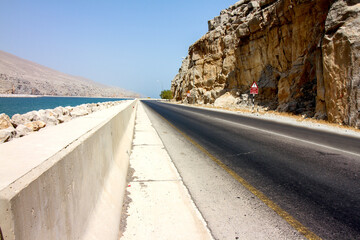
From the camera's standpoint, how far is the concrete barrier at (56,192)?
1.21m

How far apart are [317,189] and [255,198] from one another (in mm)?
1202

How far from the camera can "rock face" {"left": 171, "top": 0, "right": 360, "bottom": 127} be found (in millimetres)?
13945

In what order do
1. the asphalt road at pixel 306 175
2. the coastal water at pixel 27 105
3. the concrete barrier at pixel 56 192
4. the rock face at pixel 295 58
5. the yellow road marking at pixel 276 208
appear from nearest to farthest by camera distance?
the concrete barrier at pixel 56 192 → the yellow road marking at pixel 276 208 → the asphalt road at pixel 306 175 → the rock face at pixel 295 58 → the coastal water at pixel 27 105

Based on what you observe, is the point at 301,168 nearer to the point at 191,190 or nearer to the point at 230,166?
the point at 230,166

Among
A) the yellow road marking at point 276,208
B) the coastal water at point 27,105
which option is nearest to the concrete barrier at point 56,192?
the yellow road marking at point 276,208

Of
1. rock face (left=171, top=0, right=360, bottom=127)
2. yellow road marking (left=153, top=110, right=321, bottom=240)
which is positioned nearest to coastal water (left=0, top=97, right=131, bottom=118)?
rock face (left=171, top=0, right=360, bottom=127)

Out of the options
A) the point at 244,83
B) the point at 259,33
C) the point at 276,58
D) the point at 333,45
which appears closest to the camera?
the point at 333,45

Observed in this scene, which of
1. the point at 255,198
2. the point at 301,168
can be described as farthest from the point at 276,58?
the point at 255,198

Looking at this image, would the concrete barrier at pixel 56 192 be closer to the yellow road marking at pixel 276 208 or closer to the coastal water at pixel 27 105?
the yellow road marking at pixel 276 208

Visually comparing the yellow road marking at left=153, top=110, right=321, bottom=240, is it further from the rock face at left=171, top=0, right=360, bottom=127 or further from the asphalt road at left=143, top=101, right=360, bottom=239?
the rock face at left=171, top=0, right=360, bottom=127

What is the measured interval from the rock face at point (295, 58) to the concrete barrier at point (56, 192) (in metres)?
14.5

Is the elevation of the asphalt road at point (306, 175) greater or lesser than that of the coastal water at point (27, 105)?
lesser

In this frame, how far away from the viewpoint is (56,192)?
5.34 feet

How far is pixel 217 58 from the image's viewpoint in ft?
153
